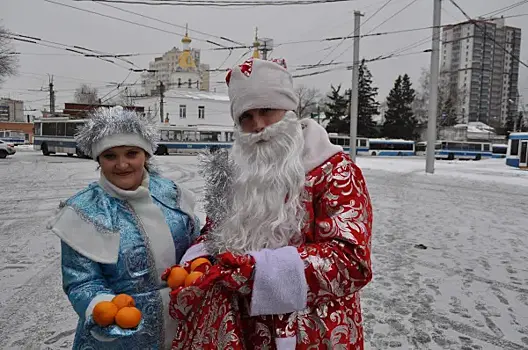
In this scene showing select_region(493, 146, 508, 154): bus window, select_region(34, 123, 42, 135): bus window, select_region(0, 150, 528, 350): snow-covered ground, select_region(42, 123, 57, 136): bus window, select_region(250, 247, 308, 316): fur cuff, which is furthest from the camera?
select_region(493, 146, 508, 154): bus window

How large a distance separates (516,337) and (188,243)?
312cm

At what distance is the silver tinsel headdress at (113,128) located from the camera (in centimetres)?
180

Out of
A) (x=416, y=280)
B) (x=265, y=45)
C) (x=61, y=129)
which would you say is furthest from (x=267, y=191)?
(x=61, y=129)

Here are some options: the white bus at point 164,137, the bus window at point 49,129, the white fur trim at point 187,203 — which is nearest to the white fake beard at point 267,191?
the white fur trim at point 187,203

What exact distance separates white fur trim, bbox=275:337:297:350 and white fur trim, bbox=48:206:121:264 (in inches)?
28.5

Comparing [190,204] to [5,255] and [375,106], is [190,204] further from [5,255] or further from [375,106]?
[375,106]

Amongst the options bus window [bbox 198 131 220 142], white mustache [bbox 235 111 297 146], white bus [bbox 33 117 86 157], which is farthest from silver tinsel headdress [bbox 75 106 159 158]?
bus window [bbox 198 131 220 142]

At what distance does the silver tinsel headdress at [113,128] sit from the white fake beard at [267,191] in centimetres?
53

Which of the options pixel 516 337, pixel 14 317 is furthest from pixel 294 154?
pixel 14 317

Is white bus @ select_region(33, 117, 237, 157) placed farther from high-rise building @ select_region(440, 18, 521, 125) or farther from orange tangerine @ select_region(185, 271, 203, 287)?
high-rise building @ select_region(440, 18, 521, 125)

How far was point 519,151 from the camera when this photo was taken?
85.3 ft

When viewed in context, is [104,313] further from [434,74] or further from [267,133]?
[434,74]

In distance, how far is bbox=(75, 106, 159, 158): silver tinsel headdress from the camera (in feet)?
5.90

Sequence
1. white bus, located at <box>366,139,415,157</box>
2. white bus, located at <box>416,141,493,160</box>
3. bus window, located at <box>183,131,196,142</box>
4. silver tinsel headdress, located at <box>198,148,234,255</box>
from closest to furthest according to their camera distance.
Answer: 1. silver tinsel headdress, located at <box>198,148,234,255</box>
2. bus window, located at <box>183,131,196,142</box>
3. white bus, located at <box>416,141,493,160</box>
4. white bus, located at <box>366,139,415,157</box>
